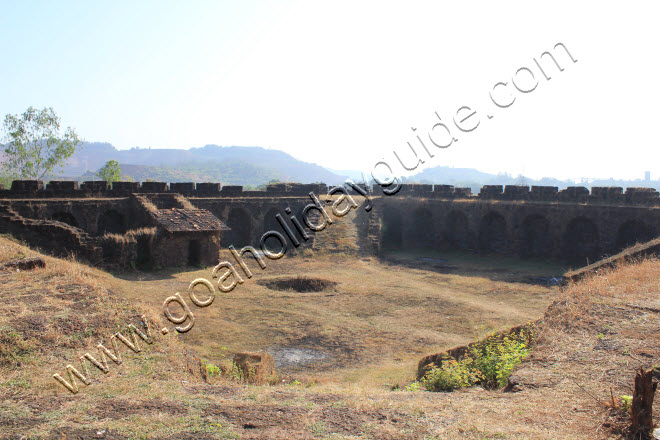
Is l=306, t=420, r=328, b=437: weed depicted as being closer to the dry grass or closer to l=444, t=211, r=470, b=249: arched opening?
the dry grass

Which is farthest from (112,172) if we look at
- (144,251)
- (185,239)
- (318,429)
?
(318,429)

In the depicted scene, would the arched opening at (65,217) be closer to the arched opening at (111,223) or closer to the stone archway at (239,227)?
the arched opening at (111,223)

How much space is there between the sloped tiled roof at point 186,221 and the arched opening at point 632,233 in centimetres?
1664

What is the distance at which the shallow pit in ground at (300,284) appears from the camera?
677 inches

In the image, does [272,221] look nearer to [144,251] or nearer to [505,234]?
[144,251]

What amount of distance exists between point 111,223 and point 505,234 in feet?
61.8

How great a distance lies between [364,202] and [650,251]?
1632cm

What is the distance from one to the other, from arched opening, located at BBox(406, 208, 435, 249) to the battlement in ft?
3.54

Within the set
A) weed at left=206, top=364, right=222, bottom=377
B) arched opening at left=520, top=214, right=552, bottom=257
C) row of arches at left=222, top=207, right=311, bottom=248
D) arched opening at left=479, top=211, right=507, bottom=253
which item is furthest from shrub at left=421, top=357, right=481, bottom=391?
row of arches at left=222, top=207, right=311, bottom=248

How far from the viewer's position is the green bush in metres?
7.15

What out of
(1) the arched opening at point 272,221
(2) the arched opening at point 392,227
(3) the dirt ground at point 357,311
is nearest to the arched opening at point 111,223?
(3) the dirt ground at point 357,311

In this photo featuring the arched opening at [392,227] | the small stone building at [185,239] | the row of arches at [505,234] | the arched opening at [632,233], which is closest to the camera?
the small stone building at [185,239]

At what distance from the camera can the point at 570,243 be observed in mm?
22484

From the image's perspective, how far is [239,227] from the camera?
86.7 feet
